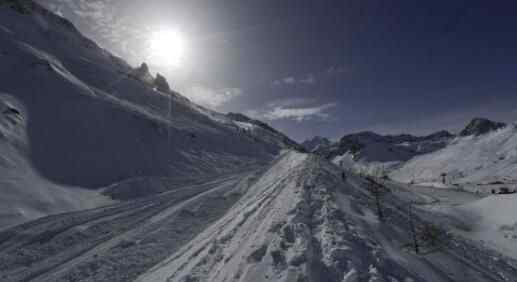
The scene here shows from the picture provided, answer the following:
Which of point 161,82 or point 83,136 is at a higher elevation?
point 161,82

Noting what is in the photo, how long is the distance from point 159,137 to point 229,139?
825 inches

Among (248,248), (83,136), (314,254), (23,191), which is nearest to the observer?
(314,254)

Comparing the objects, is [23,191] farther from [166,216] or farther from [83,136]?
[83,136]

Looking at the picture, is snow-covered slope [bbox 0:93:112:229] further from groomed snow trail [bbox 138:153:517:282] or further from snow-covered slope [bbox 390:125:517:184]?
snow-covered slope [bbox 390:125:517:184]

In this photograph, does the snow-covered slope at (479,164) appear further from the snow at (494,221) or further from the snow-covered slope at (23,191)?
the snow-covered slope at (23,191)

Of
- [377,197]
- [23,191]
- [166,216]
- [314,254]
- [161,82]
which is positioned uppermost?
[161,82]

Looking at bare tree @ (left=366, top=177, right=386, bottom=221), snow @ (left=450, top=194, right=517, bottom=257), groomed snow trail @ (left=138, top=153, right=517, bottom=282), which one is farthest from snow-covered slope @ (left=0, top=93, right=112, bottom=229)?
snow @ (left=450, top=194, right=517, bottom=257)

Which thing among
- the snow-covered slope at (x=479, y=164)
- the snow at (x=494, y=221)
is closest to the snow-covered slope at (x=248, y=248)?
the snow at (x=494, y=221)

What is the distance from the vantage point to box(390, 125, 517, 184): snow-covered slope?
131 meters

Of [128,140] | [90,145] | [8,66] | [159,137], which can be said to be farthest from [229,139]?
[8,66]

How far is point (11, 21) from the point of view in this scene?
6744 centimetres

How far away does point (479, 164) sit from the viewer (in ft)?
503

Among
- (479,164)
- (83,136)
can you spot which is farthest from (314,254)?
(479,164)

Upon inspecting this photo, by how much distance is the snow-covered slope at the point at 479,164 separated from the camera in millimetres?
130625
